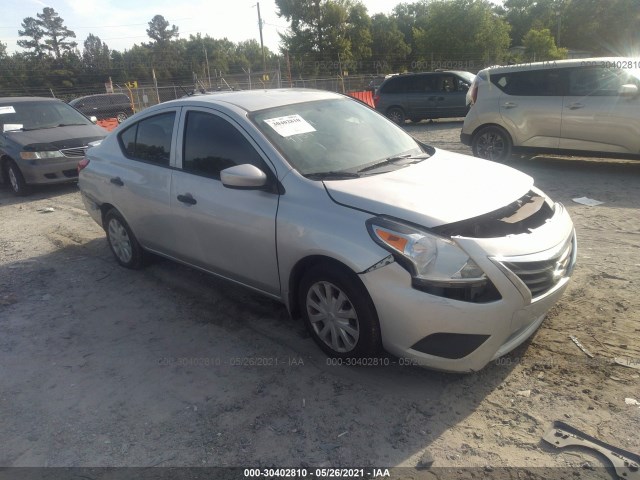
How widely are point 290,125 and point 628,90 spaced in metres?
6.07

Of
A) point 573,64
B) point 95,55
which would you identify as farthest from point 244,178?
point 95,55

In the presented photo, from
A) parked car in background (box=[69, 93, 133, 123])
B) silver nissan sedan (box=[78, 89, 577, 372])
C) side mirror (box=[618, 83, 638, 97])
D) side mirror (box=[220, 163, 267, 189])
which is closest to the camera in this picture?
silver nissan sedan (box=[78, 89, 577, 372])

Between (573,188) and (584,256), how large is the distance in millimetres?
2872

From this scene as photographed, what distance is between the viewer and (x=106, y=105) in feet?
79.5

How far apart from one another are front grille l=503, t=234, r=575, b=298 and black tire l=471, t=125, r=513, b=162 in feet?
Answer: 20.2

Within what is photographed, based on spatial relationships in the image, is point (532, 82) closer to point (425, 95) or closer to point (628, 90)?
point (628, 90)

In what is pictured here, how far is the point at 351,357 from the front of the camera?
316 centimetres

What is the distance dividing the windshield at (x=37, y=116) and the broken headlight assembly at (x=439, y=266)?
9.14 metres

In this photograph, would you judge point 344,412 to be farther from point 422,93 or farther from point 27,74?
point 27,74

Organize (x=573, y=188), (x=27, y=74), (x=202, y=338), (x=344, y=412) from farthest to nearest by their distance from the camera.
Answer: (x=27, y=74) < (x=573, y=188) < (x=202, y=338) < (x=344, y=412)

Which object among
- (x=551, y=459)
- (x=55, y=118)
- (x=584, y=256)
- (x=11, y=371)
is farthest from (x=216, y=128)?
(x=55, y=118)

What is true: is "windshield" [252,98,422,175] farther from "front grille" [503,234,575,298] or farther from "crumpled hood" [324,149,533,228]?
"front grille" [503,234,575,298]

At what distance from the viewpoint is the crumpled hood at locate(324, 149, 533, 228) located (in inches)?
114

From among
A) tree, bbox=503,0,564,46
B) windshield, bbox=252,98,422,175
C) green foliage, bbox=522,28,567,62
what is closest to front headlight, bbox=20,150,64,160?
→ windshield, bbox=252,98,422,175
